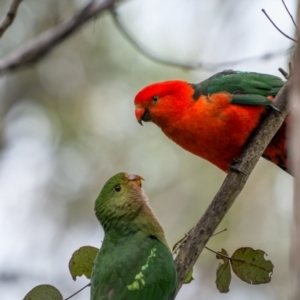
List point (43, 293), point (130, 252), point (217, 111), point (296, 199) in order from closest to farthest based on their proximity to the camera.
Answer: point (296, 199) → point (43, 293) → point (130, 252) → point (217, 111)

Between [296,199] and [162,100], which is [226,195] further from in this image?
[296,199]

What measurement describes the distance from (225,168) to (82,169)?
524cm

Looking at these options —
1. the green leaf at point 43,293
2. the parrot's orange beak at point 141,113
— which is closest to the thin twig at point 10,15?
the green leaf at point 43,293

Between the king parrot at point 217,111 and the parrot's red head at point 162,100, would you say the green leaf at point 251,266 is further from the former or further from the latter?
the parrot's red head at point 162,100

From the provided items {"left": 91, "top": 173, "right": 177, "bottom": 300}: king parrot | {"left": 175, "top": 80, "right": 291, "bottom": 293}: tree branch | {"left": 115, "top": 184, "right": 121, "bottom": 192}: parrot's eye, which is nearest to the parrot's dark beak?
{"left": 91, "top": 173, "right": 177, "bottom": 300}: king parrot

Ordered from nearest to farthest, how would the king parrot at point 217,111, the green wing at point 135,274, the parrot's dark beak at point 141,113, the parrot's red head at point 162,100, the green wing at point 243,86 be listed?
the green wing at point 135,274 → the king parrot at point 217,111 → the green wing at point 243,86 → the parrot's red head at point 162,100 → the parrot's dark beak at point 141,113

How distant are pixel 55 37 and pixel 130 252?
6.51 ft

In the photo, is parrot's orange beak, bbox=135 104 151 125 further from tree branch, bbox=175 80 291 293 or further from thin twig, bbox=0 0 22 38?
thin twig, bbox=0 0 22 38

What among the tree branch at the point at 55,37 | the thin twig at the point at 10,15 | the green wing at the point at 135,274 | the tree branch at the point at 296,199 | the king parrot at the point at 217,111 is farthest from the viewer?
the king parrot at the point at 217,111

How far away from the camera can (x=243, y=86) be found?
4.78 meters

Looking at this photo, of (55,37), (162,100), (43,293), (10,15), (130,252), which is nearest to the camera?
(55,37)

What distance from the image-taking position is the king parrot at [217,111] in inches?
177

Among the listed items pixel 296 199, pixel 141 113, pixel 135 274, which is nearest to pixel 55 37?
pixel 296 199

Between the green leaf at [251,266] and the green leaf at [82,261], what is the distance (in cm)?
95
